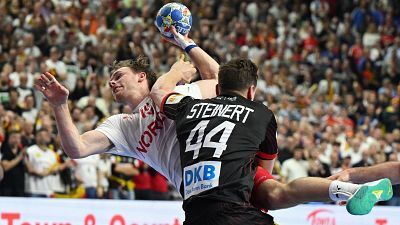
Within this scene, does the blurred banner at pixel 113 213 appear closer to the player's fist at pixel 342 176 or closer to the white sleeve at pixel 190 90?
the white sleeve at pixel 190 90

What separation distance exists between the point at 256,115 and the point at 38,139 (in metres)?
9.06

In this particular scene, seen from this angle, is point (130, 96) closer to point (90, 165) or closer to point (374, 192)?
point (374, 192)

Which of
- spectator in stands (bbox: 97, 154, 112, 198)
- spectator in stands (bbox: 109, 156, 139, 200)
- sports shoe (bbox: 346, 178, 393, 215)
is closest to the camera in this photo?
sports shoe (bbox: 346, 178, 393, 215)

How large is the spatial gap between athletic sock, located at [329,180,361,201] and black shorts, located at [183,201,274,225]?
64cm

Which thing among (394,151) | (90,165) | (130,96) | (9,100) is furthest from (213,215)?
(394,151)

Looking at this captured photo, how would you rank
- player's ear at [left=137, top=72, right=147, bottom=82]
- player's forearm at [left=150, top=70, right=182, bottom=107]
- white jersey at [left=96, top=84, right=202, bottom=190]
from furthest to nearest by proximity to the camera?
player's ear at [left=137, top=72, right=147, bottom=82] < white jersey at [left=96, top=84, right=202, bottom=190] < player's forearm at [left=150, top=70, right=182, bottom=107]

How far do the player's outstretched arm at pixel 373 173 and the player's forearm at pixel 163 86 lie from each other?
1731mm

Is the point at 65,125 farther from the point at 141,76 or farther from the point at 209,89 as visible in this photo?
the point at 209,89

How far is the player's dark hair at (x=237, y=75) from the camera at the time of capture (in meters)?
6.86

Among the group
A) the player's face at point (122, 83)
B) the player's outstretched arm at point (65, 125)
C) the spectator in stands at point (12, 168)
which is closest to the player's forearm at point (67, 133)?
the player's outstretched arm at point (65, 125)

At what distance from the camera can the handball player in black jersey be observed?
21.9ft

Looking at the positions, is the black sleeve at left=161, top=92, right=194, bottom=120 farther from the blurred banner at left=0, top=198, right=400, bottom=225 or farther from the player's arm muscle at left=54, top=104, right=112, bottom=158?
the blurred banner at left=0, top=198, right=400, bottom=225

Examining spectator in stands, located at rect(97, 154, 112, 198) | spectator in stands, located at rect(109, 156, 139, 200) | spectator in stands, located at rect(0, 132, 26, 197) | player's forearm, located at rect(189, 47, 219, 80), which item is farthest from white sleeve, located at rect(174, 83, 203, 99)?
spectator in stands, located at rect(109, 156, 139, 200)

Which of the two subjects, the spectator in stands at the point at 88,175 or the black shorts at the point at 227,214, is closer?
the black shorts at the point at 227,214
